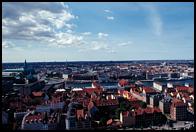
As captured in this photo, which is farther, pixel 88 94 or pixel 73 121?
pixel 88 94

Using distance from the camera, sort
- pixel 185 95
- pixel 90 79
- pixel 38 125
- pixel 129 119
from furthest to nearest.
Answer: pixel 90 79 → pixel 185 95 → pixel 129 119 → pixel 38 125

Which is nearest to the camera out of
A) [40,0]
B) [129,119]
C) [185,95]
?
[40,0]

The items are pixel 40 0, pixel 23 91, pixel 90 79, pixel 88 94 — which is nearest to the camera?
pixel 40 0

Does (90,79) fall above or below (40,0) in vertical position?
below

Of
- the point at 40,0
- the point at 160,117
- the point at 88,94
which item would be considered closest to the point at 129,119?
the point at 160,117

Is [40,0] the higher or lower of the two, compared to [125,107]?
higher

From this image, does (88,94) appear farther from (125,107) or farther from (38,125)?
(38,125)

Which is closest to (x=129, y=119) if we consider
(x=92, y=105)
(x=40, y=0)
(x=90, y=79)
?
(x=92, y=105)

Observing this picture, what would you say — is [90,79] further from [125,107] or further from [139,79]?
[125,107]

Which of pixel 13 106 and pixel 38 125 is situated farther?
pixel 13 106
